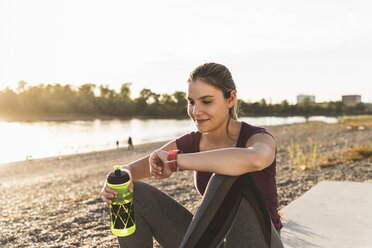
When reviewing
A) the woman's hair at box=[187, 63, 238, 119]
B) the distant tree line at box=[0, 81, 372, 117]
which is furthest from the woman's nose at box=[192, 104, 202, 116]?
the distant tree line at box=[0, 81, 372, 117]

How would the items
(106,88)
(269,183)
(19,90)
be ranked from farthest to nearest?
(106,88), (19,90), (269,183)

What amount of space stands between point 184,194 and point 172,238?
3.59 meters

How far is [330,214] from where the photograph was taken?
3160 millimetres

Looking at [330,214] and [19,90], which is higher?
[19,90]

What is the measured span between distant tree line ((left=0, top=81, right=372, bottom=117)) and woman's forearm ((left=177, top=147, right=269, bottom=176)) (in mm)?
76044

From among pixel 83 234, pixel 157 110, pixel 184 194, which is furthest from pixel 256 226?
pixel 157 110

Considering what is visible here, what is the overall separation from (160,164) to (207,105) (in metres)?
0.48

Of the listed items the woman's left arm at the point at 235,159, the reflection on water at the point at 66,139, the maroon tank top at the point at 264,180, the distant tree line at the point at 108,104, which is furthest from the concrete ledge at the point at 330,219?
the distant tree line at the point at 108,104

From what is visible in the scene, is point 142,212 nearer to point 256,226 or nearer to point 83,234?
point 256,226

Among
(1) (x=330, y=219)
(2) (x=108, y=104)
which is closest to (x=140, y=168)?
(1) (x=330, y=219)

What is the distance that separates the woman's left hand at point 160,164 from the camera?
1812 millimetres

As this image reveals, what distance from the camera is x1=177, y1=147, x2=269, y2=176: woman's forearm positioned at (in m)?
1.48

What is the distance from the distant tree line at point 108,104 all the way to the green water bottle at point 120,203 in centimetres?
7607

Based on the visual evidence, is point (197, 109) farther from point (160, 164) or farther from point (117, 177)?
point (117, 177)
